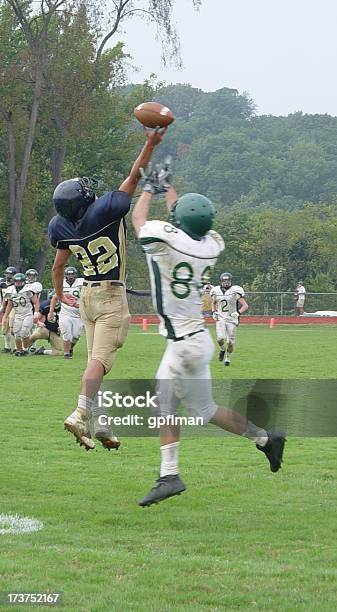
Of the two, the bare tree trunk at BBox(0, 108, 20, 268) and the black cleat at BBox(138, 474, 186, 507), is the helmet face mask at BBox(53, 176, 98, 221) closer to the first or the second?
the black cleat at BBox(138, 474, 186, 507)

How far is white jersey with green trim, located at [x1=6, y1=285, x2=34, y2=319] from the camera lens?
19281 millimetres

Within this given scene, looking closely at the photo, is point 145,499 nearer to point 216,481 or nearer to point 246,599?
point 216,481

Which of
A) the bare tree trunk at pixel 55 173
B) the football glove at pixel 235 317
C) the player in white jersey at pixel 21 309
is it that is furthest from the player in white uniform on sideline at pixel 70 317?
the bare tree trunk at pixel 55 173

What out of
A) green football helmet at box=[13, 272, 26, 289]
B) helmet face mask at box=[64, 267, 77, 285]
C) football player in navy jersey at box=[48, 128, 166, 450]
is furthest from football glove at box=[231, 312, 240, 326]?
football player in navy jersey at box=[48, 128, 166, 450]

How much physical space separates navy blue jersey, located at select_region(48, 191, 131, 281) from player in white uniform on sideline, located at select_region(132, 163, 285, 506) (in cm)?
49

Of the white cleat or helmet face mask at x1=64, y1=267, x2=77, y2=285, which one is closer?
the white cleat

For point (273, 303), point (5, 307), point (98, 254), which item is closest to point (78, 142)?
point (273, 303)

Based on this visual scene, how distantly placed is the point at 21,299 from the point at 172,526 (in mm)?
14075

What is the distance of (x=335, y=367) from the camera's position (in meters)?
16.7

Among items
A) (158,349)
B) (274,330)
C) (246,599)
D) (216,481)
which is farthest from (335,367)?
(274,330)

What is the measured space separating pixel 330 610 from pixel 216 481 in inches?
107

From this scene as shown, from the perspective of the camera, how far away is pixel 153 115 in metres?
6.52

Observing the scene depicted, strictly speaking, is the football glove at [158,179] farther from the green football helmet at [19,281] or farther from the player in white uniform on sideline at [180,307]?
the green football helmet at [19,281]

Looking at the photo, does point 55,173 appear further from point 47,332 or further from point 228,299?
point 228,299
